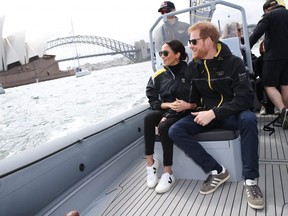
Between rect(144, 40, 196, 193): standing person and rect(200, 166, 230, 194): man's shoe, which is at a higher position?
rect(144, 40, 196, 193): standing person

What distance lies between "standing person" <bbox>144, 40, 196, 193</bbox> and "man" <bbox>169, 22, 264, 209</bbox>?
0.11 metres

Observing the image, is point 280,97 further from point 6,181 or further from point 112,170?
point 6,181

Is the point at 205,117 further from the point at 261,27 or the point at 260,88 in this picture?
the point at 260,88

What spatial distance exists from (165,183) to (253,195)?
22.9 inches

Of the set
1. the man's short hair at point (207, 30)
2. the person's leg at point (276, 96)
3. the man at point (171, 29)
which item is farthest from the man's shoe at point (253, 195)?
the man at point (171, 29)

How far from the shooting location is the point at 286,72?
9.09 feet

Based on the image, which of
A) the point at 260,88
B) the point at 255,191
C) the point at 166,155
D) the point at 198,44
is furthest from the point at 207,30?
the point at 260,88

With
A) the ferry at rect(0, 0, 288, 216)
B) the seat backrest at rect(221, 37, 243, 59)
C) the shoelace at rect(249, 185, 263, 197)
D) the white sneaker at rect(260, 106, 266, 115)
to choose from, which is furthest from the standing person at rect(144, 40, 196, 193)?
the white sneaker at rect(260, 106, 266, 115)

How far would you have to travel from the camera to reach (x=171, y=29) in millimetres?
3145

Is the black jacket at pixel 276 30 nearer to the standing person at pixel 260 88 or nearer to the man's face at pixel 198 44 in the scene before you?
the standing person at pixel 260 88

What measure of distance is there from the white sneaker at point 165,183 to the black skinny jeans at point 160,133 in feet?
0.28

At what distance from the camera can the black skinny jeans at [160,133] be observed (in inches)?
78.1

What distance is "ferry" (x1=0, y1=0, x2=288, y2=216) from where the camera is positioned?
1.62 m

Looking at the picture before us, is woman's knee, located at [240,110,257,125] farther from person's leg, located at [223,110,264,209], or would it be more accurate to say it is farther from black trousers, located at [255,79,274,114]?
black trousers, located at [255,79,274,114]
